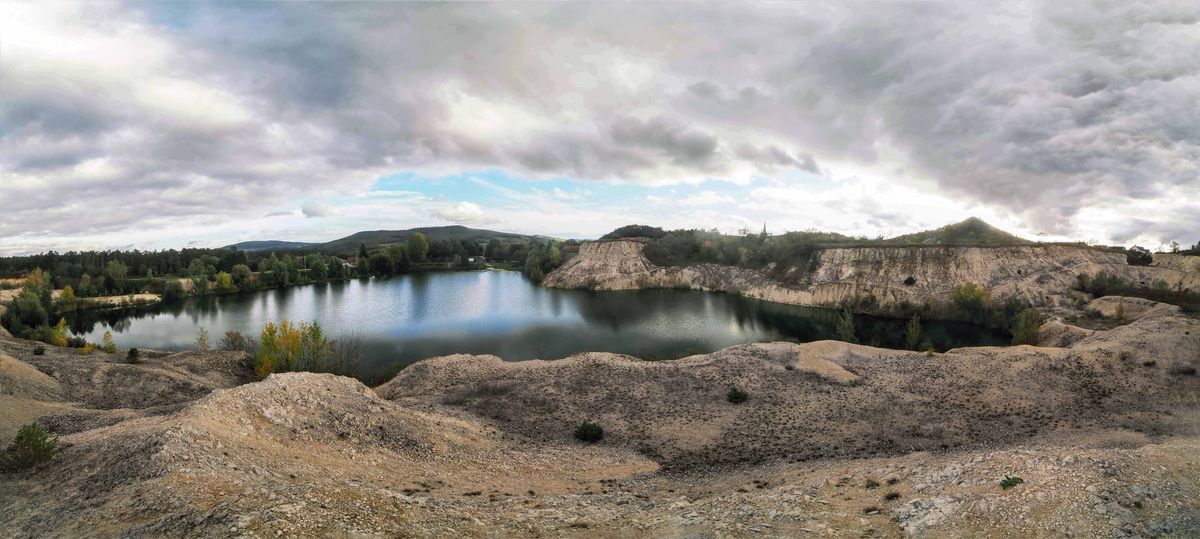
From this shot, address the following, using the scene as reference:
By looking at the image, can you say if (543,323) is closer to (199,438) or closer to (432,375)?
(432,375)

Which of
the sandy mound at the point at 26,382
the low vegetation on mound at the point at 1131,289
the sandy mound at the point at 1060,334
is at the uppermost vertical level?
the low vegetation on mound at the point at 1131,289

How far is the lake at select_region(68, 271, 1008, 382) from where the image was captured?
46094 millimetres

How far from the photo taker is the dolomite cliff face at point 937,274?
2447 inches

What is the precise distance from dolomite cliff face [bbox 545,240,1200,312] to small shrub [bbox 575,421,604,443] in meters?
60.7

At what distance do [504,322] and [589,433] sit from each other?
129 feet

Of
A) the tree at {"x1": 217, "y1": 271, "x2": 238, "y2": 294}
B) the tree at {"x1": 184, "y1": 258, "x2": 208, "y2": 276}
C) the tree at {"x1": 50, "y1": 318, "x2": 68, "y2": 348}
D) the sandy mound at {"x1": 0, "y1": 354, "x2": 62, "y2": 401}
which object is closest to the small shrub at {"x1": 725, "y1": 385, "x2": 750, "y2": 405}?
the sandy mound at {"x1": 0, "y1": 354, "x2": 62, "y2": 401}

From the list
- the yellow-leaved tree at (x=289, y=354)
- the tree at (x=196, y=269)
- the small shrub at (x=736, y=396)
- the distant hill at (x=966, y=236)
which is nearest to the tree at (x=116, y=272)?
the tree at (x=196, y=269)

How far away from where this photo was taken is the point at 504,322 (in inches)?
2299

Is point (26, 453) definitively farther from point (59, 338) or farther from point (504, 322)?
point (504, 322)

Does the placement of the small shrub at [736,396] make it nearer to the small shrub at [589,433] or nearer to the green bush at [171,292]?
the small shrub at [589,433]

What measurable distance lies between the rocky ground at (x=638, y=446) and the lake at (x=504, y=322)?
13406 mm

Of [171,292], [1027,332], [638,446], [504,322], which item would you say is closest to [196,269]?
[171,292]

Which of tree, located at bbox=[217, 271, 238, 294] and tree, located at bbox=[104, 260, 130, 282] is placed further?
tree, located at bbox=[217, 271, 238, 294]

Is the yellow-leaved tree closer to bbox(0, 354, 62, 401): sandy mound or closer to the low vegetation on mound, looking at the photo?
bbox(0, 354, 62, 401): sandy mound
